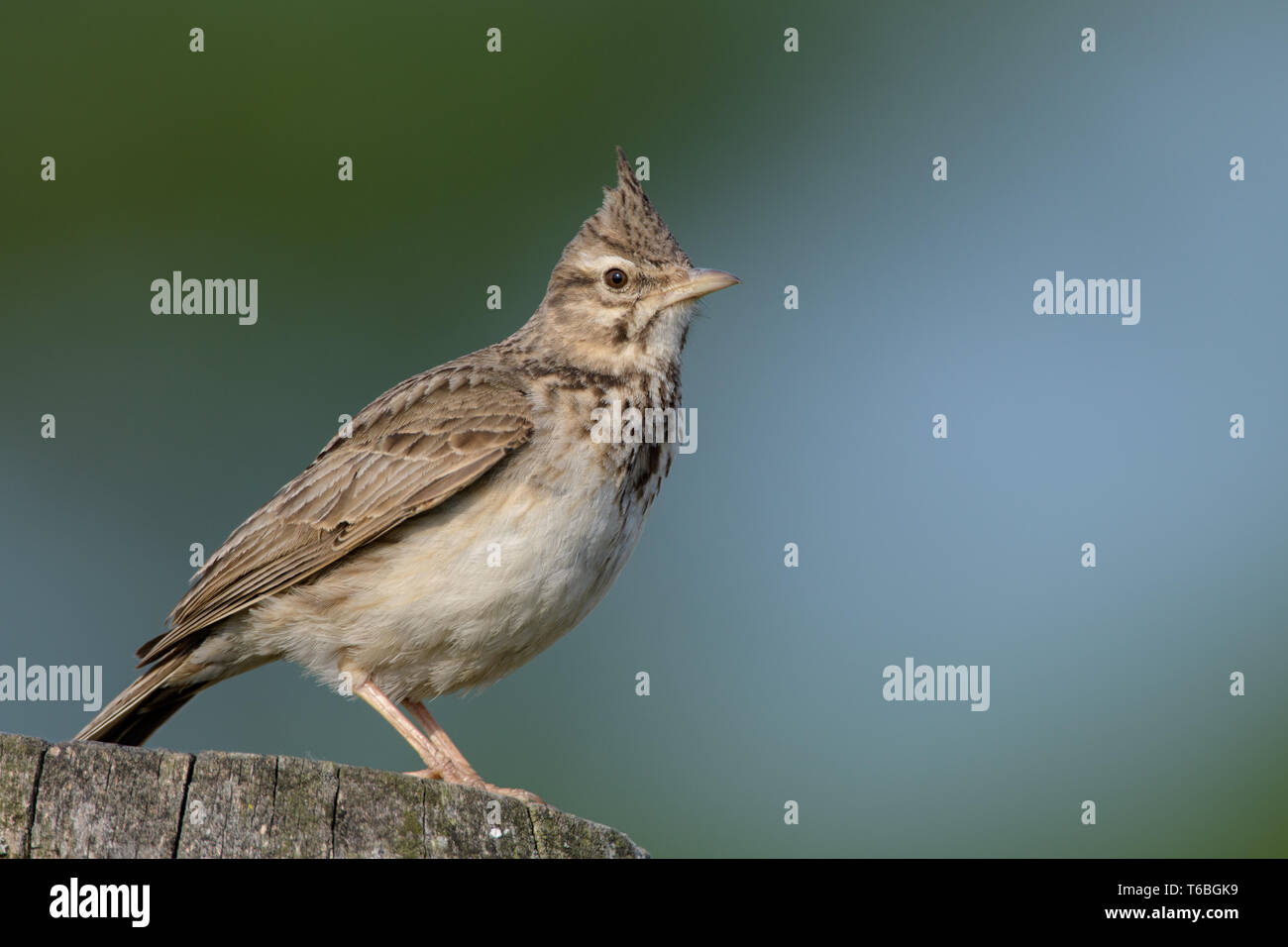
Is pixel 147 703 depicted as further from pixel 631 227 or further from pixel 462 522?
pixel 631 227

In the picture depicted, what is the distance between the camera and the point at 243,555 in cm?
711

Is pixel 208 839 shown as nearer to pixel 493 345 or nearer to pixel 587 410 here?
pixel 587 410

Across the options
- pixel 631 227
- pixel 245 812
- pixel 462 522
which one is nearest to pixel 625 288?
pixel 631 227

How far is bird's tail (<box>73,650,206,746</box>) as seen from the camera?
22.2 ft

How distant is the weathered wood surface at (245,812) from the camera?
3.68 metres

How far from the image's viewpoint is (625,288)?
7449 mm

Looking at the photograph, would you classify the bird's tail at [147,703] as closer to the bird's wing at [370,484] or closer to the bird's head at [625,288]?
the bird's wing at [370,484]

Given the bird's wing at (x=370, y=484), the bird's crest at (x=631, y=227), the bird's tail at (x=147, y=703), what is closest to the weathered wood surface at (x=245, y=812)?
the bird's wing at (x=370, y=484)

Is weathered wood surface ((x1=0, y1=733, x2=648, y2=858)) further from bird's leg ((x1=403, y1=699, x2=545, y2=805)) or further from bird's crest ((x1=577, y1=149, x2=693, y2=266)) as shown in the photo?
bird's crest ((x1=577, y1=149, x2=693, y2=266))

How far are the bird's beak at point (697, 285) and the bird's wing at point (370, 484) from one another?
0.94 meters
